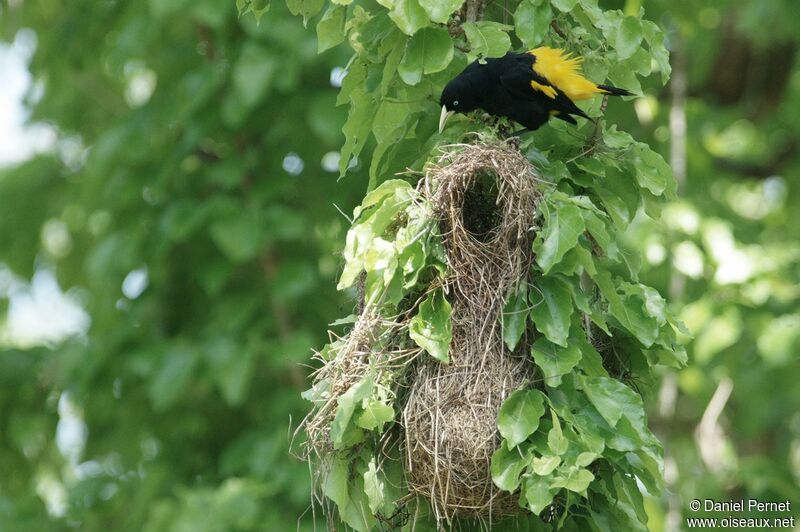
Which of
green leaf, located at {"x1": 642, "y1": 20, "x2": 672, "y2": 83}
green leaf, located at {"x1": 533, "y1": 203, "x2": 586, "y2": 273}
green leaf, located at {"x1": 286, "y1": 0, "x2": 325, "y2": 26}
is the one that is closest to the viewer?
green leaf, located at {"x1": 533, "y1": 203, "x2": 586, "y2": 273}

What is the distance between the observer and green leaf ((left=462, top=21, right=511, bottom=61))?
136 inches

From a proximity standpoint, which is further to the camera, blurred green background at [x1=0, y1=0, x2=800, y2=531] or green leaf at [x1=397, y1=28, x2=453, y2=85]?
blurred green background at [x1=0, y1=0, x2=800, y2=531]

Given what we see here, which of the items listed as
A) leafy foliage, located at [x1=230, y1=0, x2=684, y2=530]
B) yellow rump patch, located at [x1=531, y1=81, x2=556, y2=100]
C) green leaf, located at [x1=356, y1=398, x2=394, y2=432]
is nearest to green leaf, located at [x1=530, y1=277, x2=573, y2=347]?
leafy foliage, located at [x1=230, y1=0, x2=684, y2=530]

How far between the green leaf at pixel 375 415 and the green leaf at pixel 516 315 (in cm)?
38

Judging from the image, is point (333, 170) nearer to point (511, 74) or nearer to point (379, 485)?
point (511, 74)

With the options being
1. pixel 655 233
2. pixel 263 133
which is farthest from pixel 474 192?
pixel 263 133

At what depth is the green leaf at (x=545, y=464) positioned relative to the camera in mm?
2904

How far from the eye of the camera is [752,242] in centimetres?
755

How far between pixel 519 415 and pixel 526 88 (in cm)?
123

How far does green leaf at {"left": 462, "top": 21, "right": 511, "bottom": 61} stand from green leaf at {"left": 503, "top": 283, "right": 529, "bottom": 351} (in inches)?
30.4

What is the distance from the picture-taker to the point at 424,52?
3.44m

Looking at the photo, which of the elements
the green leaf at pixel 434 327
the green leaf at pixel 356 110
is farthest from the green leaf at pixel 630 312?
the green leaf at pixel 356 110

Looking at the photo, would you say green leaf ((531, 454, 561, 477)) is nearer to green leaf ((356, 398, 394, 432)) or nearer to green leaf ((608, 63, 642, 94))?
green leaf ((356, 398, 394, 432))

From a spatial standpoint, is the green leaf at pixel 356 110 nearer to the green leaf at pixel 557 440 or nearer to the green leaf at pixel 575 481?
the green leaf at pixel 557 440
